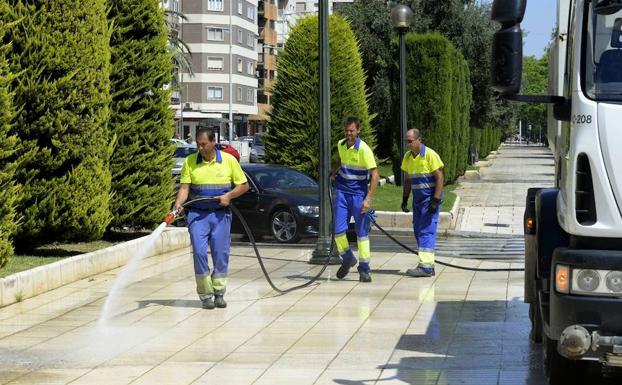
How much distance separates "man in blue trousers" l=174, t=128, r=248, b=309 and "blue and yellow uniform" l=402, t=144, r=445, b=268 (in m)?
3.01

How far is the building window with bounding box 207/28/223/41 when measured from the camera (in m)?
96.6

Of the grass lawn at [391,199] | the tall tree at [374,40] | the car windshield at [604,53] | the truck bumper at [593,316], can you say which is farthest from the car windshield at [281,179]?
the tall tree at [374,40]

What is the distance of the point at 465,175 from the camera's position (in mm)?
46094

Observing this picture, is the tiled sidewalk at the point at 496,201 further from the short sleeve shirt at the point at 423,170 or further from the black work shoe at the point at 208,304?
the black work shoe at the point at 208,304

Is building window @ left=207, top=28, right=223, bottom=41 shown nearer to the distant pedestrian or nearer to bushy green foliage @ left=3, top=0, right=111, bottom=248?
bushy green foliage @ left=3, top=0, right=111, bottom=248

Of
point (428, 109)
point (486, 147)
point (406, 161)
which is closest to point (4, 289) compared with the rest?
point (406, 161)

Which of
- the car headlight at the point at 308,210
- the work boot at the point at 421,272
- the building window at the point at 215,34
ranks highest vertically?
the building window at the point at 215,34

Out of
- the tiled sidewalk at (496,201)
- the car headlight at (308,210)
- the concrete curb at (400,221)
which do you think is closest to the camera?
the car headlight at (308,210)

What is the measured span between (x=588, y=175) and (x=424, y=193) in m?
7.31

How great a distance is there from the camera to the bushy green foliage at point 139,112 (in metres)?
17.2

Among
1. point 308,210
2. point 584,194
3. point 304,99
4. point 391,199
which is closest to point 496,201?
point 391,199

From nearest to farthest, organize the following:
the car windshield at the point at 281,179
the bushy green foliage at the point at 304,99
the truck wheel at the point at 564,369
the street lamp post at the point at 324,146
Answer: the truck wheel at the point at 564,369 < the street lamp post at the point at 324,146 < the car windshield at the point at 281,179 < the bushy green foliage at the point at 304,99

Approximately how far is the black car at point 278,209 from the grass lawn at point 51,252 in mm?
2328

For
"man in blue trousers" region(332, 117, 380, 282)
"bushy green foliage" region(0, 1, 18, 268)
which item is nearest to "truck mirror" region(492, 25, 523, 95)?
"bushy green foliage" region(0, 1, 18, 268)
